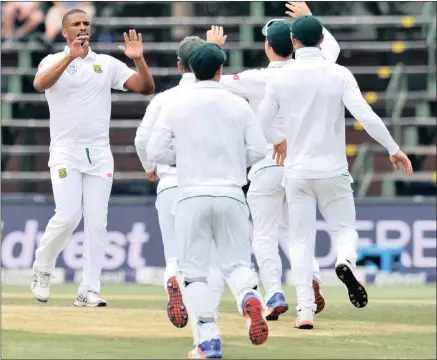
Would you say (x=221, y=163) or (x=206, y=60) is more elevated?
(x=206, y=60)

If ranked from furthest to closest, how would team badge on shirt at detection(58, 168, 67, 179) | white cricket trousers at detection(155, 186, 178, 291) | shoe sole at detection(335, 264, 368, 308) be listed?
team badge on shirt at detection(58, 168, 67, 179)
white cricket trousers at detection(155, 186, 178, 291)
shoe sole at detection(335, 264, 368, 308)

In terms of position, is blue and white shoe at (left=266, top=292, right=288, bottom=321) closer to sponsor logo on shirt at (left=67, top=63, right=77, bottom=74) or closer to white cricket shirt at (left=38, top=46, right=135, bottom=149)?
white cricket shirt at (left=38, top=46, right=135, bottom=149)

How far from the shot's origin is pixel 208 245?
8180mm

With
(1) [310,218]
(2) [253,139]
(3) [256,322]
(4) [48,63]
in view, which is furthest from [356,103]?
(4) [48,63]

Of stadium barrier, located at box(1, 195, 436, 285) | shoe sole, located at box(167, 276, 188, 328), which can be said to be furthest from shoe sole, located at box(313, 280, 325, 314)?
stadium barrier, located at box(1, 195, 436, 285)

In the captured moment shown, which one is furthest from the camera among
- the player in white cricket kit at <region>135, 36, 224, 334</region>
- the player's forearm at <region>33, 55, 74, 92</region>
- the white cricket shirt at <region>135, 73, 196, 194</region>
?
the player's forearm at <region>33, 55, 74, 92</region>

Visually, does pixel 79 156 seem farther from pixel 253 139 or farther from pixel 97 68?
pixel 253 139

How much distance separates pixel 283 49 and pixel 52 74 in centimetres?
191

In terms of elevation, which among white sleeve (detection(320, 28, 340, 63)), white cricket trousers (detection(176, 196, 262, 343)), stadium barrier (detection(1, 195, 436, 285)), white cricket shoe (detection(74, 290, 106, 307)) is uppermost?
white sleeve (detection(320, 28, 340, 63))

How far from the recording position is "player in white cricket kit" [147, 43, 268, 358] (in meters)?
8.11

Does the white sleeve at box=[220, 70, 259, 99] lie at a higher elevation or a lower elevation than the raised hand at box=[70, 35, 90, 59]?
lower

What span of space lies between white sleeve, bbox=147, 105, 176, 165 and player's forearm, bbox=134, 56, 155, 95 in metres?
2.79

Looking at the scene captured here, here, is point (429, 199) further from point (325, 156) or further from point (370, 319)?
point (325, 156)

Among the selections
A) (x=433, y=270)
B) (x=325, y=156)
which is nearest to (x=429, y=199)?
(x=433, y=270)
